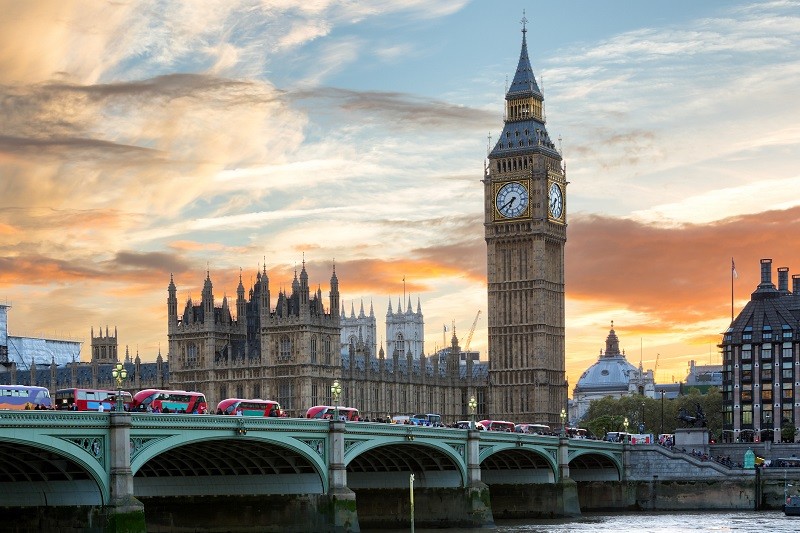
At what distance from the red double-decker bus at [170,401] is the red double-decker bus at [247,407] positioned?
1193 mm

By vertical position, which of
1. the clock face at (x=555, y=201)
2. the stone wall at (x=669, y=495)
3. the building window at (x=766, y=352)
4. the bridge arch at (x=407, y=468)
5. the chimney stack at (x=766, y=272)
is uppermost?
the clock face at (x=555, y=201)

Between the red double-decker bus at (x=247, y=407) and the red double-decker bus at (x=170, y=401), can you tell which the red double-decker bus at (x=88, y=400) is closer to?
the red double-decker bus at (x=170, y=401)

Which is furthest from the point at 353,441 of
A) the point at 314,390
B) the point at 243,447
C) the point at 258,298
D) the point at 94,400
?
the point at 258,298

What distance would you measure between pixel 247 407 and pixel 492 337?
278ft

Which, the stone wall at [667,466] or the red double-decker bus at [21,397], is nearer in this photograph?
the red double-decker bus at [21,397]

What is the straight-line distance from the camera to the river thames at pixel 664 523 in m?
94.0

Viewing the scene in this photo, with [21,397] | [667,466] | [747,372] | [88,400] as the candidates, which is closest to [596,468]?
[667,466]

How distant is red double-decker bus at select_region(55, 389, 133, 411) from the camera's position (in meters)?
79.3

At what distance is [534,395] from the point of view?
559 feet

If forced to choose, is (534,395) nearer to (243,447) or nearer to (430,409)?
(430,409)

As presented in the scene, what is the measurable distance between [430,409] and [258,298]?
75.9ft

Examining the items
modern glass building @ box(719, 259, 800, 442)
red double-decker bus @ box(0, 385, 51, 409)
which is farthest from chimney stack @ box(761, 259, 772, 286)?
red double-decker bus @ box(0, 385, 51, 409)

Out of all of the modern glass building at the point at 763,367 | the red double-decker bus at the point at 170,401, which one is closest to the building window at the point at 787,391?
the modern glass building at the point at 763,367

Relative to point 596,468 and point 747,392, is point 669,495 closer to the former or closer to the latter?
point 596,468
